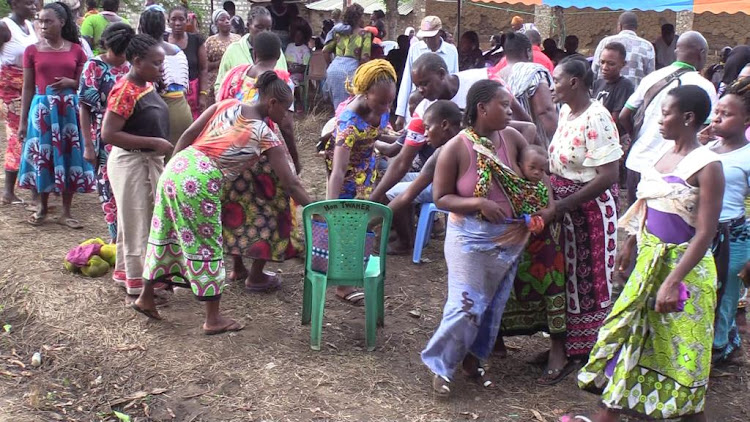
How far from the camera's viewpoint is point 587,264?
4.11 m

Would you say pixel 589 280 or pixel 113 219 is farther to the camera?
pixel 113 219

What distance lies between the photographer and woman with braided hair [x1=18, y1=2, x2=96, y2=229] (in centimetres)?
630

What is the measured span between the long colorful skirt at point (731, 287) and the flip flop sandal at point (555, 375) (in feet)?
3.10

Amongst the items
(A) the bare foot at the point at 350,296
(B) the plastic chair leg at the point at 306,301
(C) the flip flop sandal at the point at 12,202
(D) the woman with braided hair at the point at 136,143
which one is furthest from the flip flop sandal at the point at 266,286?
(C) the flip flop sandal at the point at 12,202

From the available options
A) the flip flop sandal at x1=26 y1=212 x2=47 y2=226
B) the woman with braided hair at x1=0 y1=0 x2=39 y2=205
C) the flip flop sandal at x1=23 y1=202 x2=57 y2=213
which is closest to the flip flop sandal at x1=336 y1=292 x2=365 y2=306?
the flip flop sandal at x1=26 y1=212 x2=47 y2=226

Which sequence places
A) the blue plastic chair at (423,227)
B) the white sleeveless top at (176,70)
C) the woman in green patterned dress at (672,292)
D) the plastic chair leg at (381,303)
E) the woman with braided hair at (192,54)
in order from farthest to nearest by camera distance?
the woman with braided hair at (192,54)
the white sleeveless top at (176,70)
the blue plastic chair at (423,227)
the plastic chair leg at (381,303)
the woman in green patterned dress at (672,292)

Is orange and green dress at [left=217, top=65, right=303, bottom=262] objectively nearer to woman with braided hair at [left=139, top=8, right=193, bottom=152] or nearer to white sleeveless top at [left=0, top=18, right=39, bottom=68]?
woman with braided hair at [left=139, top=8, right=193, bottom=152]

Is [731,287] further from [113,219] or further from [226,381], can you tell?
[113,219]

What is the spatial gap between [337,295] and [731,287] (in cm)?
253

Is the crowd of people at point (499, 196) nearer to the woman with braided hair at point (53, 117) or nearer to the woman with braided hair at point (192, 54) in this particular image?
the woman with braided hair at point (53, 117)

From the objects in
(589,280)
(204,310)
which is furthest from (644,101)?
(204,310)

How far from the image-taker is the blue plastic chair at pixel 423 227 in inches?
237

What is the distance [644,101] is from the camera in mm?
5859

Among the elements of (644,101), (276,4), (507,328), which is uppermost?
(276,4)
